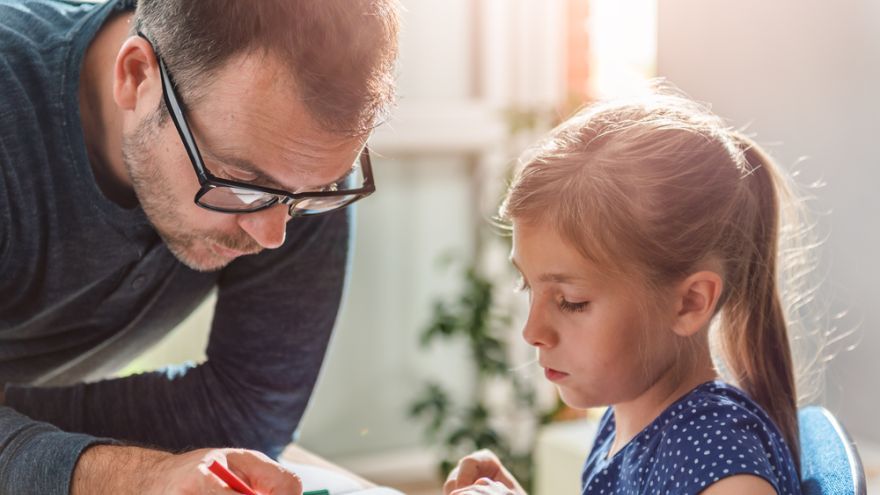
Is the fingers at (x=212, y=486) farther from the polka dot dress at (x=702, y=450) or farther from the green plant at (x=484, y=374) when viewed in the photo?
the green plant at (x=484, y=374)

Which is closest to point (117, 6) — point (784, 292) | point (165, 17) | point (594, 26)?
point (165, 17)

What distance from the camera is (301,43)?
119cm

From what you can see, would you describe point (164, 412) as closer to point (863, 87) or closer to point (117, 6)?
point (117, 6)

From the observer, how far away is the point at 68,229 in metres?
1.38

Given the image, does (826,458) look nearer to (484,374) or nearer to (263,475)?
(263,475)

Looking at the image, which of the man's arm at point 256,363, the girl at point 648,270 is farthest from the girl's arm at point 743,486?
the man's arm at point 256,363

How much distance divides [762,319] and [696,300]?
105 millimetres

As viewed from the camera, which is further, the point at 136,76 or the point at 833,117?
the point at 833,117

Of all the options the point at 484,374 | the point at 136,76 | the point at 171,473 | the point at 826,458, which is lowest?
the point at 484,374

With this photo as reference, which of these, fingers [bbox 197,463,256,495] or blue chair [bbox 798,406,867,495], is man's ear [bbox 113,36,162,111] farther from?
blue chair [bbox 798,406,867,495]

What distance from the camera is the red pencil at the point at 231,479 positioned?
1.02m

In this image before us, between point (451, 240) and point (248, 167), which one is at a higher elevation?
point (248, 167)

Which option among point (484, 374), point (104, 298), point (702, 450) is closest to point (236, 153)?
point (104, 298)

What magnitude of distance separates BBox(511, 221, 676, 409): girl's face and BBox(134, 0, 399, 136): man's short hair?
9.8 inches
